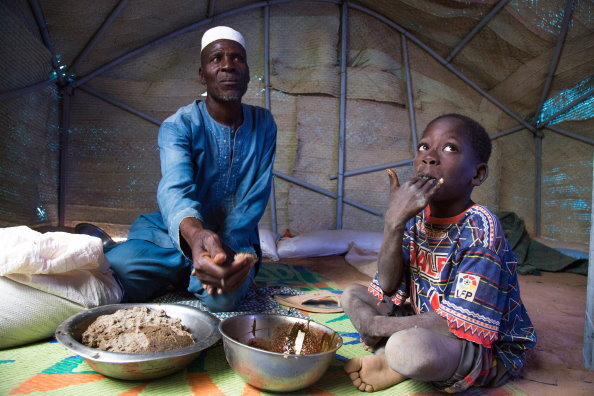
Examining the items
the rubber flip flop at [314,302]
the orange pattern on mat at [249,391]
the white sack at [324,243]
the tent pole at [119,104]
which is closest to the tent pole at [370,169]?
the white sack at [324,243]

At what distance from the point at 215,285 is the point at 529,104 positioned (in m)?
4.53

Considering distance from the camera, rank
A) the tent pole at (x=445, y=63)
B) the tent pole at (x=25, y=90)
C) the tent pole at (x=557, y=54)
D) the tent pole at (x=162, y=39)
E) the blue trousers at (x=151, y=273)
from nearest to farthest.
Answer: the blue trousers at (x=151, y=273), the tent pole at (x=25, y=90), the tent pole at (x=557, y=54), the tent pole at (x=162, y=39), the tent pole at (x=445, y=63)

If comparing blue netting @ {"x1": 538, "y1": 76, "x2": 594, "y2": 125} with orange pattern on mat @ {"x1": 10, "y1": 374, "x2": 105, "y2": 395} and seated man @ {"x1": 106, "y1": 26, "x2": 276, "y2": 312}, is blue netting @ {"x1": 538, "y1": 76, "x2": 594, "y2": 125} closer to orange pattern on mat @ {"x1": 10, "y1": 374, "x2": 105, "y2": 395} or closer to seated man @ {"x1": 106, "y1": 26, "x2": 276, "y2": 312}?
seated man @ {"x1": 106, "y1": 26, "x2": 276, "y2": 312}

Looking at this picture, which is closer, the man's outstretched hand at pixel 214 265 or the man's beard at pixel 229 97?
the man's outstretched hand at pixel 214 265

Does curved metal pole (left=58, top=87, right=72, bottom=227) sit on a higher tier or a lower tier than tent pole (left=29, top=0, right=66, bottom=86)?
lower

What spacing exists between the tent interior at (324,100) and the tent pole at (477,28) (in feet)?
0.05

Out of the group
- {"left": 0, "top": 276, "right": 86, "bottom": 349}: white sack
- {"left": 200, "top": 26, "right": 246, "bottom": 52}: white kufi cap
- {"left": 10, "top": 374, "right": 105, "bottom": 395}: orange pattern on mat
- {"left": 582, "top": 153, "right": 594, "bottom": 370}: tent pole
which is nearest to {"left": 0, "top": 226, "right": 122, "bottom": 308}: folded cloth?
{"left": 0, "top": 276, "right": 86, "bottom": 349}: white sack

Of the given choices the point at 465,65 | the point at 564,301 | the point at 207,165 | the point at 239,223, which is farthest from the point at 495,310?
the point at 465,65

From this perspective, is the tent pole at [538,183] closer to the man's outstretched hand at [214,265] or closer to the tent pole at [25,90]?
the man's outstretched hand at [214,265]

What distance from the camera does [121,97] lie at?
12.0ft

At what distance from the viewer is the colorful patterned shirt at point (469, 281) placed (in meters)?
1.08

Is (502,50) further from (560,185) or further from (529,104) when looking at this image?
(560,185)

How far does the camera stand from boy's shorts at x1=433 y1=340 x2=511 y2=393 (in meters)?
1.10

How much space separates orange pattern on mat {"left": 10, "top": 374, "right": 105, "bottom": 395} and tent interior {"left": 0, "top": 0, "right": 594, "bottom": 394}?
177 centimetres
